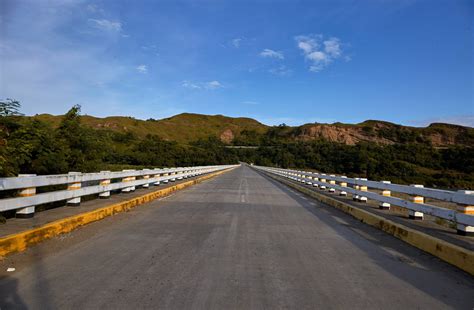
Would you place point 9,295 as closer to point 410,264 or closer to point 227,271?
point 227,271

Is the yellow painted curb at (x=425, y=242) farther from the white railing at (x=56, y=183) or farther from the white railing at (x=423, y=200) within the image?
the white railing at (x=56, y=183)

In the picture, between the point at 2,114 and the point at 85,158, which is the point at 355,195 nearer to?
the point at 2,114

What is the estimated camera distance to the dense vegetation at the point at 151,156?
1612 cm

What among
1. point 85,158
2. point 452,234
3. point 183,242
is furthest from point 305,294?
point 85,158

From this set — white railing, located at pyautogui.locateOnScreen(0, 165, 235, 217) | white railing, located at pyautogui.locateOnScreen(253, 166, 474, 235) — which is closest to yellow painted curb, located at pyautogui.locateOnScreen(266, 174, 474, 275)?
white railing, located at pyautogui.locateOnScreen(253, 166, 474, 235)

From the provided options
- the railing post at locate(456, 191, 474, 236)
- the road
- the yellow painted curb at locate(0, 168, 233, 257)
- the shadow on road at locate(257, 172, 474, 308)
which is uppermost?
the railing post at locate(456, 191, 474, 236)

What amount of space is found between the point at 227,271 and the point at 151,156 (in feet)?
289

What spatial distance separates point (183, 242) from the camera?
731 centimetres

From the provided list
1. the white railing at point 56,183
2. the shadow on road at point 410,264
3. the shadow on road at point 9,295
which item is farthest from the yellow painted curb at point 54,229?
the shadow on road at point 410,264

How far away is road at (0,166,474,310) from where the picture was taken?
4.37 m

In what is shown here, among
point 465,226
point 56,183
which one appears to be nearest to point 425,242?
point 465,226

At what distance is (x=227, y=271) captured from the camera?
17.9 ft

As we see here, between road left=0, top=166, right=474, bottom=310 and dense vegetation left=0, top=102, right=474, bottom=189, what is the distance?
363 cm

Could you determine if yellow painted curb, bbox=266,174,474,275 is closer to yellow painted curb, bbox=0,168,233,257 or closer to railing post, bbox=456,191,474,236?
railing post, bbox=456,191,474,236
